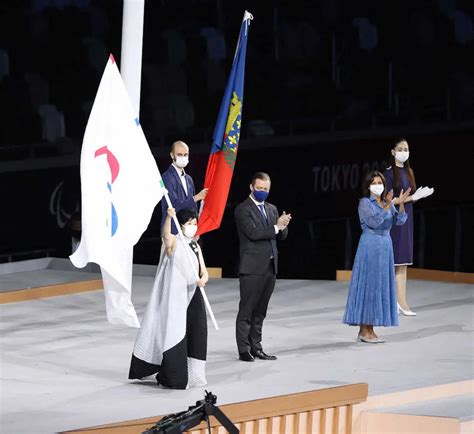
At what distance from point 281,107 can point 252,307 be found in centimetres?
1015

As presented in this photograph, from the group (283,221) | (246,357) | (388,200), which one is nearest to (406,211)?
(388,200)

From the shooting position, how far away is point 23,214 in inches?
601

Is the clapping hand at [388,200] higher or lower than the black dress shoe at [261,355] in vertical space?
higher

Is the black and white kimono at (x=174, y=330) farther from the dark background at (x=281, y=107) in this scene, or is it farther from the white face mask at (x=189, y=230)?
the dark background at (x=281, y=107)

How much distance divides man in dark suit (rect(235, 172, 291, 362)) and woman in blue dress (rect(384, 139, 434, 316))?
167 cm

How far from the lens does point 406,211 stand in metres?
11.2

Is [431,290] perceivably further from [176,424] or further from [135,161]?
[176,424]

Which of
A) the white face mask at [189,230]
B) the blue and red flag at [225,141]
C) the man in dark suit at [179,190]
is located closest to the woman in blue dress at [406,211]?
the blue and red flag at [225,141]

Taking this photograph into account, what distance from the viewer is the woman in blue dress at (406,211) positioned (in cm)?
1106

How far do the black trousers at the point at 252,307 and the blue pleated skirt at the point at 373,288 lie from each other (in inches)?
31.4

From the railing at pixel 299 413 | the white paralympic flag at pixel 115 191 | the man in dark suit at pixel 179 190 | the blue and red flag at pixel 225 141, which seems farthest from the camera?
the man in dark suit at pixel 179 190

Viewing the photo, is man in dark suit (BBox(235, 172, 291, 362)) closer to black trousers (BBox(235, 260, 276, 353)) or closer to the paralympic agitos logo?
black trousers (BBox(235, 260, 276, 353))

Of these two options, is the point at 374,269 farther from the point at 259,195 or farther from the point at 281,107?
the point at 281,107

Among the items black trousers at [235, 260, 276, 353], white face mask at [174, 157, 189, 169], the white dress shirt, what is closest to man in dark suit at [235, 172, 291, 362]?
black trousers at [235, 260, 276, 353]
